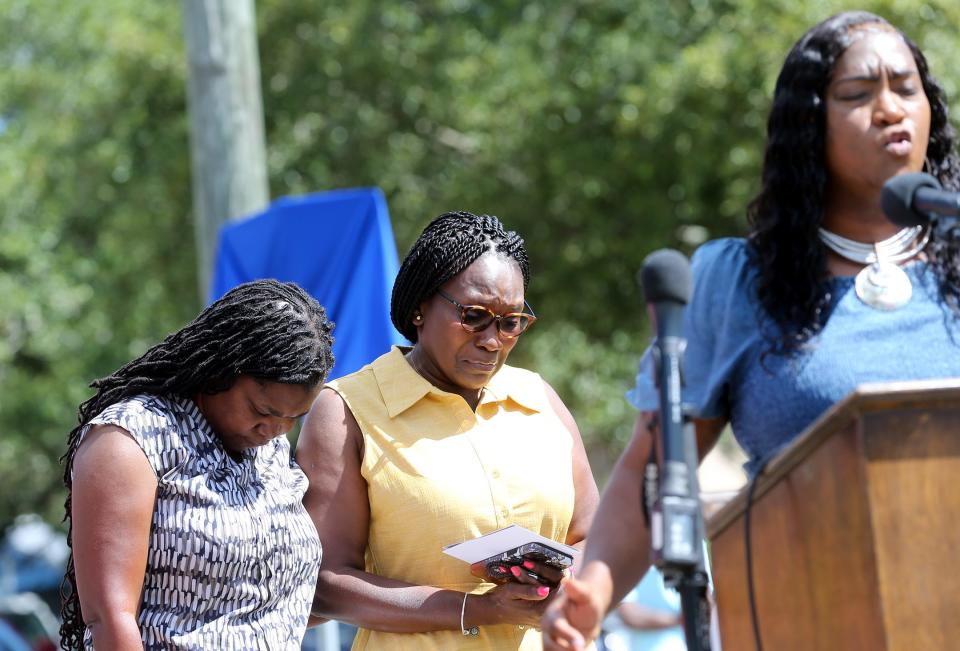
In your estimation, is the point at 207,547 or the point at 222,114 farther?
the point at 222,114

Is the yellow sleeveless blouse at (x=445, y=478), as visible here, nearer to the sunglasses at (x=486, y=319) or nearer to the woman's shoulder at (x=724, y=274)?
the sunglasses at (x=486, y=319)

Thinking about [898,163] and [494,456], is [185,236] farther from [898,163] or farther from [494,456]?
[898,163]

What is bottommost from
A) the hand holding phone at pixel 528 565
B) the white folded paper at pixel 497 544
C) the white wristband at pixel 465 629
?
the white wristband at pixel 465 629

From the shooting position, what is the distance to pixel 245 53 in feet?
27.9

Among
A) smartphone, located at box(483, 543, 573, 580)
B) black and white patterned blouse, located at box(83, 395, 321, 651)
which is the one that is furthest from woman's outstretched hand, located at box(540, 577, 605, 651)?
black and white patterned blouse, located at box(83, 395, 321, 651)

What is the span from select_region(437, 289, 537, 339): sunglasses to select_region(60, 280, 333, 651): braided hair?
39 centimetres

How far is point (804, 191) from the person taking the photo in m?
2.88

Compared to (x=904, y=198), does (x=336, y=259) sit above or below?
below

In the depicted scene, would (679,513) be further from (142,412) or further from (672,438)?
(142,412)

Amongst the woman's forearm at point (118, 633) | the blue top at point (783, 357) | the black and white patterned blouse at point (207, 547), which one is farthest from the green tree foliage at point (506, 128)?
the woman's forearm at point (118, 633)

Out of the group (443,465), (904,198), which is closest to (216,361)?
(443,465)

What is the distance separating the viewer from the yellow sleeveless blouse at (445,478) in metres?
3.74

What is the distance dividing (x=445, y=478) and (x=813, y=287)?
1314 mm

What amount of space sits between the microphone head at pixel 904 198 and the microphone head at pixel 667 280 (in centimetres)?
41
